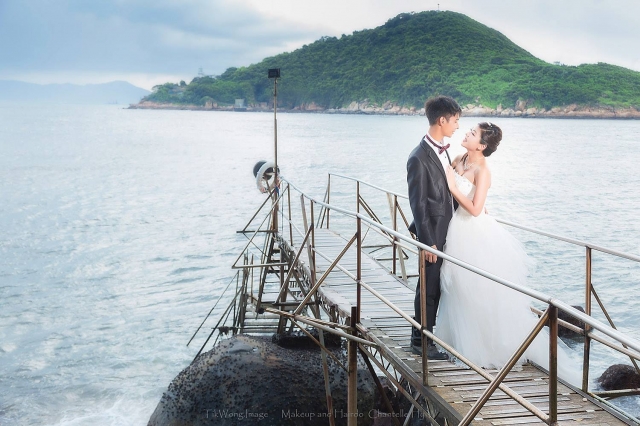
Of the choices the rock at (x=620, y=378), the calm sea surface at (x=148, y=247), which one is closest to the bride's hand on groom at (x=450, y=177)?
the rock at (x=620, y=378)

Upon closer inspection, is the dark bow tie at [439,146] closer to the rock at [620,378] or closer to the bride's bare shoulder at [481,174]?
the bride's bare shoulder at [481,174]

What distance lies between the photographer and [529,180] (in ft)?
180

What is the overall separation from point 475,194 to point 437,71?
117 meters

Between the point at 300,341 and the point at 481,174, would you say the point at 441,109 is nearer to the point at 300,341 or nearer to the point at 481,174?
the point at 481,174

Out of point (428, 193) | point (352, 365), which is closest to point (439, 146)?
point (428, 193)

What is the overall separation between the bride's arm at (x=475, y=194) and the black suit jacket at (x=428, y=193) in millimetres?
55

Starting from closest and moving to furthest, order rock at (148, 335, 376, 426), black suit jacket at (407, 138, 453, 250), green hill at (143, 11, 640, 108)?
black suit jacket at (407, 138, 453, 250) < rock at (148, 335, 376, 426) < green hill at (143, 11, 640, 108)

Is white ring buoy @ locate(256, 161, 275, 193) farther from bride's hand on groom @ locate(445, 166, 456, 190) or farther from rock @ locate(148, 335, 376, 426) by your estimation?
bride's hand on groom @ locate(445, 166, 456, 190)

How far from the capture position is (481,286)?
552cm

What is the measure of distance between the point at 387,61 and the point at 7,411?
125m

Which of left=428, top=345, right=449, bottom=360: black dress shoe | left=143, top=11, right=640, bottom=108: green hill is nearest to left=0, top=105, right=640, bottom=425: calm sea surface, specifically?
left=428, top=345, right=449, bottom=360: black dress shoe

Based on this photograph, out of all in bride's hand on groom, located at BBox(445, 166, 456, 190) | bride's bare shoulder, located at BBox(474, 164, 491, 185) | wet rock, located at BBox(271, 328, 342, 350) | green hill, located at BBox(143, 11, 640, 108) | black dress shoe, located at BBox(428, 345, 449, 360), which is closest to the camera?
bride's hand on groom, located at BBox(445, 166, 456, 190)

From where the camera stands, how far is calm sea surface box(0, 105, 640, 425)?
16031mm

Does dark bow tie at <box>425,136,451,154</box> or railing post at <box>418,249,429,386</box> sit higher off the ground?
dark bow tie at <box>425,136,451,154</box>
